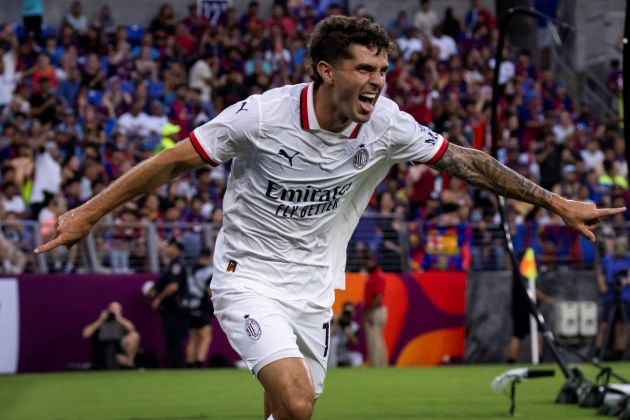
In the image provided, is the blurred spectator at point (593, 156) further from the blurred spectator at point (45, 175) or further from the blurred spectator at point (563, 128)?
the blurred spectator at point (45, 175)

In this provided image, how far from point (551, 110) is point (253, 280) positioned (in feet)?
68.6

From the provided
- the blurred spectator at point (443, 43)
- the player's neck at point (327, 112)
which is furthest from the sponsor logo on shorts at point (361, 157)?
the blurred spectator at point (443, 43)

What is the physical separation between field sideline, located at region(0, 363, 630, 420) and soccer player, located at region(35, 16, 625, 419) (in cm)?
516

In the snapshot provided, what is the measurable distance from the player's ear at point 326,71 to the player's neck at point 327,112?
0.12 feet

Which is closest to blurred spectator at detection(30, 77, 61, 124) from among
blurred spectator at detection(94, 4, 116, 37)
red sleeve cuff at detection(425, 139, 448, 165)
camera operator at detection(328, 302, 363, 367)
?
blurred spectator at detection(94, 4, 116, 37)

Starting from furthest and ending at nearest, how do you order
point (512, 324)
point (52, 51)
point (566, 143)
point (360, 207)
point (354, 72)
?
point (566, 143) → point (52, 51) → point (512, 324) → point (360, 207) → point (354, 72)

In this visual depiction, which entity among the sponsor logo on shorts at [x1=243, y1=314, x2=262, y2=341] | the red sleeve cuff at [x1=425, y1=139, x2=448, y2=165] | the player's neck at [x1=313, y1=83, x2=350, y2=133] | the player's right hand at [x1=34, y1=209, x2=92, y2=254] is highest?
the player's neck at [x1=313, y1=83, x2=350, y2=133]

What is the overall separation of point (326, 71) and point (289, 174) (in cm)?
59

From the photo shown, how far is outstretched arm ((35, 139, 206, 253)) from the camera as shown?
20.6 ft

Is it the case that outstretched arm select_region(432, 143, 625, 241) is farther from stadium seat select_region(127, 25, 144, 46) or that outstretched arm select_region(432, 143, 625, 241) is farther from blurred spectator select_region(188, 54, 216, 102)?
stadium seat select_region(127, 25, 144, 46)

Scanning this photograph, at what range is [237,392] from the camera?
50.2 feet

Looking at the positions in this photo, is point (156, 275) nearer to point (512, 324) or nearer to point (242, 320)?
point (512, 324)

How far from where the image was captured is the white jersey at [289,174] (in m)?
6.79

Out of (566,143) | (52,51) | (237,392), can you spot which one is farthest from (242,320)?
(566,143)
